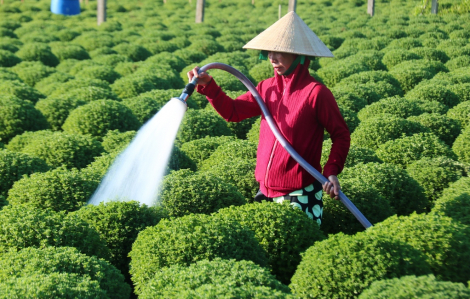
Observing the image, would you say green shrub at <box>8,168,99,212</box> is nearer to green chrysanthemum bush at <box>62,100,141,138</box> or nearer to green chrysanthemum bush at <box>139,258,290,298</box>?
green chrysanthemum bush at <box>139,258,290,298</box>

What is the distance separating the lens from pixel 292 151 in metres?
4.43

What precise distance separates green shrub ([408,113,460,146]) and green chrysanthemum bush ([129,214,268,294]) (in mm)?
5206

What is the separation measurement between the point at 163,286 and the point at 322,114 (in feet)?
6.00

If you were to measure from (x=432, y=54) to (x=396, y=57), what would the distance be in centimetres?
120

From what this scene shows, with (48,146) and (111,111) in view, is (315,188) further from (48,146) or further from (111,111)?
(111,111)

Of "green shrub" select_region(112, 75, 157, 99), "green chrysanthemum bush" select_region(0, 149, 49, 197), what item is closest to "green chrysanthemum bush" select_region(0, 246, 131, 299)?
"green chrysanthemum bush" select_region(0, 149, 49, 197)

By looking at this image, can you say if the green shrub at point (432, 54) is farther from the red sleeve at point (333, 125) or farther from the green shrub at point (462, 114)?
the red sleeve at point (333, 125)

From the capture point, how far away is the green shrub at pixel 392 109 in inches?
362

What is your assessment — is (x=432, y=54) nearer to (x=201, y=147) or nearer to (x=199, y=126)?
(x=199, y=126)

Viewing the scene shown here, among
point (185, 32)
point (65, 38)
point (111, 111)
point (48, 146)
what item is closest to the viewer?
point (48, 146)

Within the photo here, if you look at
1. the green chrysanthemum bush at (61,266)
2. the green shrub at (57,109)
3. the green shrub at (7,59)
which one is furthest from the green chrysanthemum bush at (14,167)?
the green shrub at (7,59)

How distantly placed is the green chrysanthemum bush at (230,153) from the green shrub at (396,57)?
826 centimetres

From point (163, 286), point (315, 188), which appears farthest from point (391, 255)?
point (163, 286)

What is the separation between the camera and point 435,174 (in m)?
6.63
